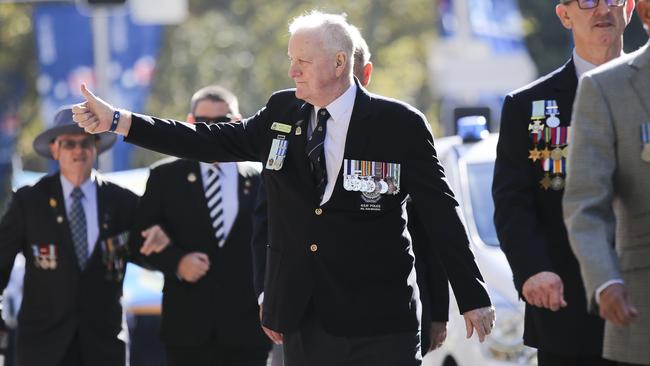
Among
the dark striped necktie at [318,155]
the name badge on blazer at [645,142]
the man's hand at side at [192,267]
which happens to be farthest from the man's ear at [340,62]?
the man's hand at side at [192,267]

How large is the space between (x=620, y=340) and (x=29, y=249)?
15.1ft

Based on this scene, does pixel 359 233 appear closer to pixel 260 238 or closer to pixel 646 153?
pixel 260 238

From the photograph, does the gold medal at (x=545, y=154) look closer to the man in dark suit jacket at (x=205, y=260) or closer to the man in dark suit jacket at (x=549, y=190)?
the man in dark suit jacket at (x=549, y=190)

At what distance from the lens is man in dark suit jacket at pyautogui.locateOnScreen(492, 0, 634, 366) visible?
5.79m

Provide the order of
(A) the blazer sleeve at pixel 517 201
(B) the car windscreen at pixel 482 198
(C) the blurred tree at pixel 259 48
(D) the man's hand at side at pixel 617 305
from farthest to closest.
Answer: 1. (C) the blurred tree at pixel 259 48
2. (B) the car windscreen at pixel 482 198
3. (A) the blazer sleeve at pixel 517 201
4. (D) the man's hand at side at pixel 617 305

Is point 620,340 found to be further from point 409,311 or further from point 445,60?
point 445,60


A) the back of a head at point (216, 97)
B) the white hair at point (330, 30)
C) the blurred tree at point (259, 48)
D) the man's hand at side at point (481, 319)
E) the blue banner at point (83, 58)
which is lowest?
the man's hand at side at point (481, 319)

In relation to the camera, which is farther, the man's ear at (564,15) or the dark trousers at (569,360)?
the man's ear at (564,15)

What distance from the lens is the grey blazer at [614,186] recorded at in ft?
15.6

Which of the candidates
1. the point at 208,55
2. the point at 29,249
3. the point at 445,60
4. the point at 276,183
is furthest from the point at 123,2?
the point at 208,55

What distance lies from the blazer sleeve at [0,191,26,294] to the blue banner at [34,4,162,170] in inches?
514

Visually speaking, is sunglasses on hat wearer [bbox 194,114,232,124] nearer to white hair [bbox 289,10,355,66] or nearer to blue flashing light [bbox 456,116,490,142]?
blue flashing light [bbox 456,116,490,142]

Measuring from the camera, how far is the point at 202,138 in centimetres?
655

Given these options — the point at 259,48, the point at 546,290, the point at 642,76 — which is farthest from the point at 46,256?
the point at 259,48
